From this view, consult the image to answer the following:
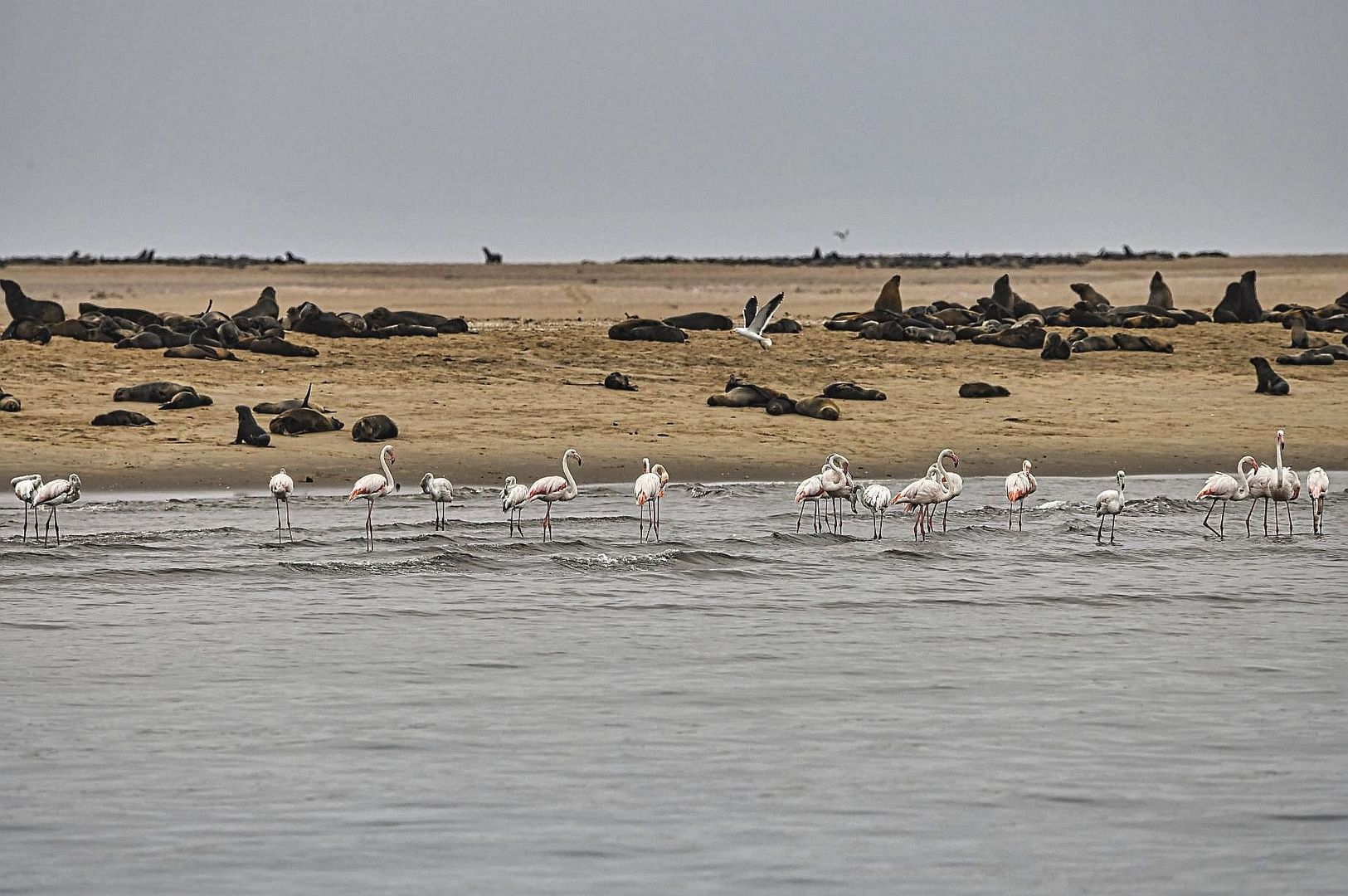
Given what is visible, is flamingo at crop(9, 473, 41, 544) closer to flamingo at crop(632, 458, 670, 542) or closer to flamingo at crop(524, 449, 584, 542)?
flamingo at crop(524, 449, 584, 542)

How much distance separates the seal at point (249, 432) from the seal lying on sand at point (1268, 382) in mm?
14142

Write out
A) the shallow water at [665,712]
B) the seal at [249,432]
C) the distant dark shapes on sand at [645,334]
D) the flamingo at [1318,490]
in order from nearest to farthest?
the shallow water at [665,712]
the flamingo at [1318,490]
the seal at [249,432]
the distant dark shapes on sand at [645,334]

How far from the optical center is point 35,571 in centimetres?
1387

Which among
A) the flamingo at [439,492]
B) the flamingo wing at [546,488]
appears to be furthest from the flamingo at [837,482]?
the flamingo at [439,492]

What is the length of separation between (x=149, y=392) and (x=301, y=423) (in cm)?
247

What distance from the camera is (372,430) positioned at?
799 inches

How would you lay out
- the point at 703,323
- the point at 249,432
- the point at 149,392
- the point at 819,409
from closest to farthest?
1. the point at 249,432
2. the point at 149,392
3. the point at 819,409
4. the point at 703,323

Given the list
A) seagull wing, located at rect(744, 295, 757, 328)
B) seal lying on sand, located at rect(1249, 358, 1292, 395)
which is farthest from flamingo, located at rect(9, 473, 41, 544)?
seal lying on sand, located at rect(1249, 358, 1292, 395)

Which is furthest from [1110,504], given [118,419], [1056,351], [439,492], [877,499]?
[1056,351]

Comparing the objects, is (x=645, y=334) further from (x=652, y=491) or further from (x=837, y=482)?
(x=652, y=491)

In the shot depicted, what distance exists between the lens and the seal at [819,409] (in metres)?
22.5

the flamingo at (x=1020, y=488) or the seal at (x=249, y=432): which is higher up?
the seal at (x=249, y=432)

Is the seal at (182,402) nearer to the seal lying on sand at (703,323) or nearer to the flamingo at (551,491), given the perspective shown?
the flamingo at (551,491)

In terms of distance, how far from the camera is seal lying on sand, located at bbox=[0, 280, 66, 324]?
29625mm
